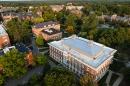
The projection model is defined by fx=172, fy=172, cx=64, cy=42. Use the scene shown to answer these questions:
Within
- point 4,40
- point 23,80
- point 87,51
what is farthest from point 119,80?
point 4,40

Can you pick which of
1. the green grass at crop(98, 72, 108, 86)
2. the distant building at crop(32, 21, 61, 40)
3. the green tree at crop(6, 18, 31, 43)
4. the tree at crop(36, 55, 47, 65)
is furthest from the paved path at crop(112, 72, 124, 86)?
the green tree at crop(6, 18, 31, 43)

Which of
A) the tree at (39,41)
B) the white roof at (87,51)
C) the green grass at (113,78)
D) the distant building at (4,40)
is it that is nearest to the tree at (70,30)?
the tree at (39,41)

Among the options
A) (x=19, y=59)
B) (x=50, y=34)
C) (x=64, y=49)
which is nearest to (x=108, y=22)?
(x=50, y=34)

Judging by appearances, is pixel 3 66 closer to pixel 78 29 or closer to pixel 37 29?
pixel 37 29

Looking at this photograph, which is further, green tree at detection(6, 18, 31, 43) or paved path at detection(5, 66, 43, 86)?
green tree at detection(6, 18, 31, 43)

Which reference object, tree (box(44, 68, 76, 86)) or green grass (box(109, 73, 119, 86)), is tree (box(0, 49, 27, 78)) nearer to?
tree (box(44, 68, 76, 86))

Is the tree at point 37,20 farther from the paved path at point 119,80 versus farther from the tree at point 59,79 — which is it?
the paved path at point 119,80

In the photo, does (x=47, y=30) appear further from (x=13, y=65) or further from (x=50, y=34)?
(x=13, y=65)
